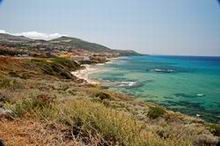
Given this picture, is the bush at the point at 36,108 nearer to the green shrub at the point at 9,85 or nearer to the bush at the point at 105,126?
the bush at the point at 105,126

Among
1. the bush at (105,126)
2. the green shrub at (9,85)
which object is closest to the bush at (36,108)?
the bush at (105,126)

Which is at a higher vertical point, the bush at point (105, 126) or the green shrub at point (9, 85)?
the bush at point (105, 126)

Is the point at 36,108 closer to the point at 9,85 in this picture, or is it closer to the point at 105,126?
the point at 105,126

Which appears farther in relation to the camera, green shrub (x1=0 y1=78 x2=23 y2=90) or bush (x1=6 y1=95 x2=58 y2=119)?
green shrub (x1=0 y1=78 x2=23 y2=90)

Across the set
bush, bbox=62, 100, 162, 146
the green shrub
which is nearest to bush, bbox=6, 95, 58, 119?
bush, bbox=62, 100, 162, 146

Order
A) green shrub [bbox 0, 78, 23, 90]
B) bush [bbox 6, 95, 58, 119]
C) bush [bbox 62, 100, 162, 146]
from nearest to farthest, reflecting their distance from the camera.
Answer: bush [bbox 62, 100, 162, 146]
bush [bbox 6, 95, 58, 119]
green shrub [bbox 0, 78, 23, 90]

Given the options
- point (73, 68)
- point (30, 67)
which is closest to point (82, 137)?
point (30, 67)

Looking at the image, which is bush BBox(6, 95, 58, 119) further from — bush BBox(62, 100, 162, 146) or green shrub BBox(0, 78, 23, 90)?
green shrub BBox(0, 78, 23, 90)

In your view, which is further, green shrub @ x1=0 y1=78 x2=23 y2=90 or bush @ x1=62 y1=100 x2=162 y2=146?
green shrub @ x1=0 y1=78 x2=23 y2=90

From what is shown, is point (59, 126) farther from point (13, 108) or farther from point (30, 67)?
point (30, 67)

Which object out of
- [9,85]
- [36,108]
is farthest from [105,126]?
[9,85]

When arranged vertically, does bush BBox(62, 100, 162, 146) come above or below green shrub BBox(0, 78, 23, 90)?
above

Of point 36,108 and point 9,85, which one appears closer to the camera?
point 36,108

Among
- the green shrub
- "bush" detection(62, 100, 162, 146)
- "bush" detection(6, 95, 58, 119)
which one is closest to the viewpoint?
"bush" detection(62, 100, 162, 146)
